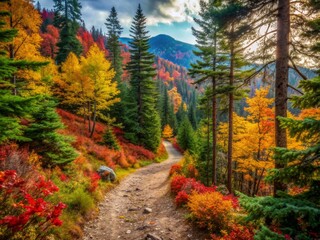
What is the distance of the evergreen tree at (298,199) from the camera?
10.8 feet

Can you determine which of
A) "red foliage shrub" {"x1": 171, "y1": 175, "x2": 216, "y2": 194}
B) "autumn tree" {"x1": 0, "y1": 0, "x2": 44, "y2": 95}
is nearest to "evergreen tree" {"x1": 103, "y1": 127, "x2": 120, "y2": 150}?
"autumn tree" {"x1": 0, "y1": 0, "x2": 44, "y2": 95}

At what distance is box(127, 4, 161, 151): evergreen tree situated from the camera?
26297mm

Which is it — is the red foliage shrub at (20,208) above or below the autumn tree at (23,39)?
below

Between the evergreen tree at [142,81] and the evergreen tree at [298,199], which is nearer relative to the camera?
the evergreen tree at [298,199]

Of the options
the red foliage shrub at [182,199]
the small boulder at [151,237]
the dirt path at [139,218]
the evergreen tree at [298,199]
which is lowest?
the dirt path at [139,218]

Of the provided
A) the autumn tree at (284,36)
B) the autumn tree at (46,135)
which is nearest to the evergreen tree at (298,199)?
the autumn tree at (284,36)

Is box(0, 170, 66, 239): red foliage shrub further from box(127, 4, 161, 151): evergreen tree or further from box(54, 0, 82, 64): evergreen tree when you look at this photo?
box(54, 0, 82, 64): evergreen tree

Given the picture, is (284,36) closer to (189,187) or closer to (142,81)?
(189,187)

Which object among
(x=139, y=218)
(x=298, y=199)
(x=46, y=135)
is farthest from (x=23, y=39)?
(x=298, y=199)

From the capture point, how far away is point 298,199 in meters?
3.74

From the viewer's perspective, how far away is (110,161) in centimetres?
1662

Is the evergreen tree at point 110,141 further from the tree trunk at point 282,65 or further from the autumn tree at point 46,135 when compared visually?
the tree trunk at point 282,65

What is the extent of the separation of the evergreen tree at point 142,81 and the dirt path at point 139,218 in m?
15.6

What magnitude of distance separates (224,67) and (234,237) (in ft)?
36.0
